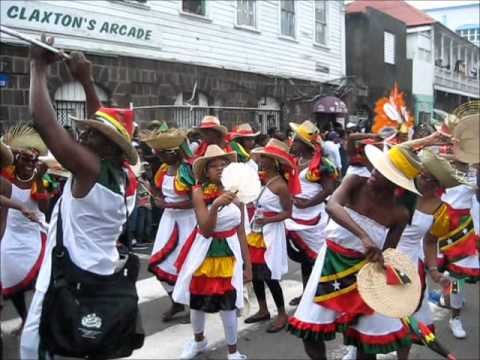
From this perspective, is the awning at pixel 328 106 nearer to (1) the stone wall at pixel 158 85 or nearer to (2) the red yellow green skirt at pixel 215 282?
(1) the stone wall at pixel 158 85

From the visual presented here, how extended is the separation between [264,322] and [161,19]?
10.6m

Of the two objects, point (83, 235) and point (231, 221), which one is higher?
point (83, 235)

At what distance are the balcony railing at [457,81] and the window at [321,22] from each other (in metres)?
16.6

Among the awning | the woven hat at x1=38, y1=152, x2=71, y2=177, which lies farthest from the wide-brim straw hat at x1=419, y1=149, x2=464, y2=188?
the awning

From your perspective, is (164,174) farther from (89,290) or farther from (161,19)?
(161,19)

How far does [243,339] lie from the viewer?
18.7ft

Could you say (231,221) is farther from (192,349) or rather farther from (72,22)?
(72,22)

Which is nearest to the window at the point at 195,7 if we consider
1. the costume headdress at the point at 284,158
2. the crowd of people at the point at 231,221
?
the crowd of people at the point at 231,221

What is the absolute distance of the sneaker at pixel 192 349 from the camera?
5098 millimetres

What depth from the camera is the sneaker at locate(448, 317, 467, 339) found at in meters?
5.77

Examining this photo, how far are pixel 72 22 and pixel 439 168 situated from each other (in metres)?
9.90

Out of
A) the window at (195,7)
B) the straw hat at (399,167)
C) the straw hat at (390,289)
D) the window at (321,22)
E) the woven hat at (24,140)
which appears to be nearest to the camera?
the straw hat at (390,289)

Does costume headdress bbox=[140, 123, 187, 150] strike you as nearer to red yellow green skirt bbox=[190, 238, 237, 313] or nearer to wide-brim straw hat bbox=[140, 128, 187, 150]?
wide-brim straw hat bbox=[140, 128, 187, 150]

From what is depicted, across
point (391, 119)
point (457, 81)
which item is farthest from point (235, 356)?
point (457, 81)
